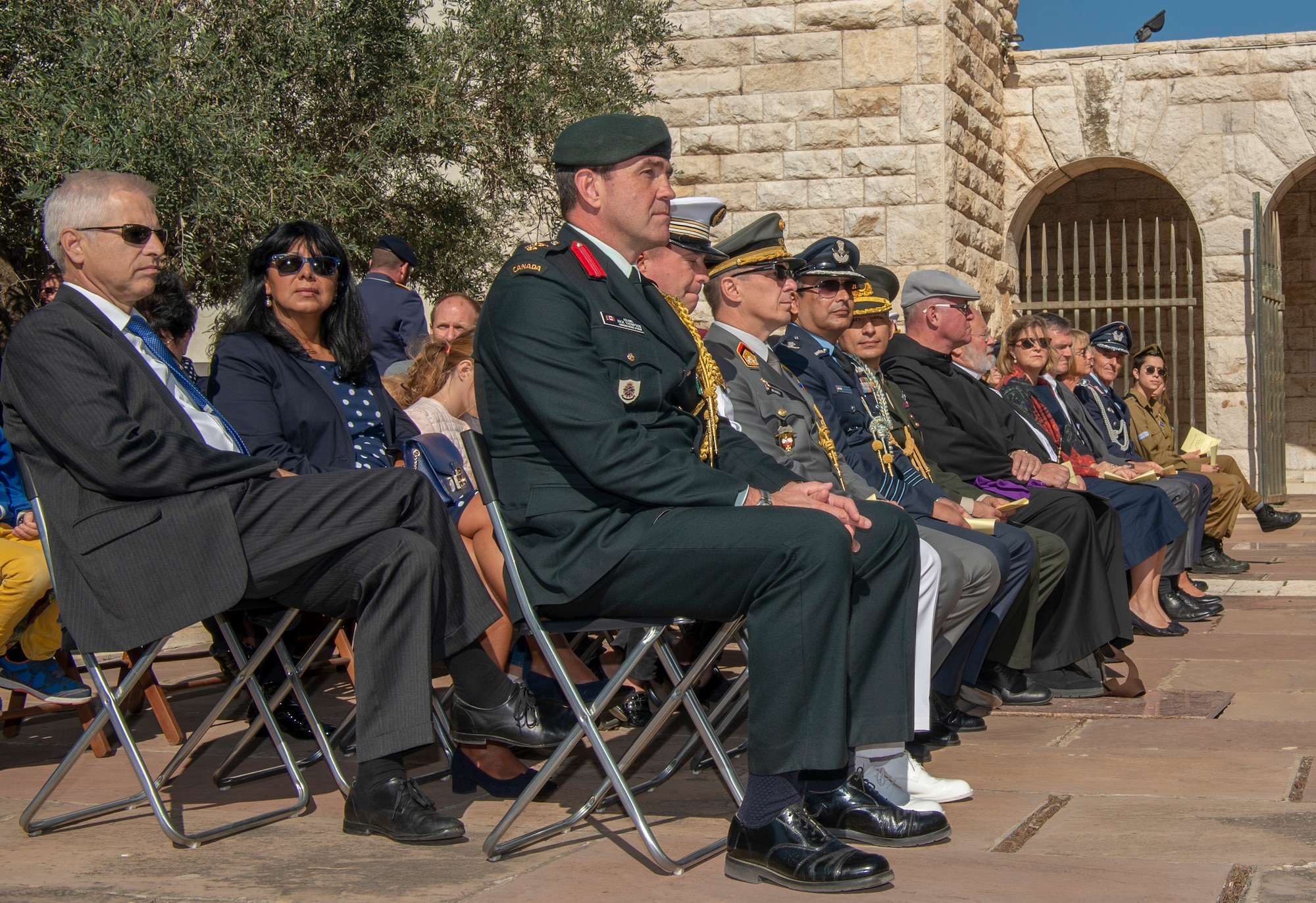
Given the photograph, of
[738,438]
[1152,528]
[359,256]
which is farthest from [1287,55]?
[738,438]

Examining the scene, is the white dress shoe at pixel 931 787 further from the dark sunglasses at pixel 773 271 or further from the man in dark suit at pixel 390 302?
the man in dark suit at pixel 390 302

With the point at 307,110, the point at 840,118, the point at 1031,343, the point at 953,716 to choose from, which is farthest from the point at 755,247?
the point at 840,118

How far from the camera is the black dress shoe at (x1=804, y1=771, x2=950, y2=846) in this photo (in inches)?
120

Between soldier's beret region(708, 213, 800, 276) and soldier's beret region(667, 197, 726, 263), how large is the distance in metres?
0.04

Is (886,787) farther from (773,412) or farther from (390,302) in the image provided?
(390,302)

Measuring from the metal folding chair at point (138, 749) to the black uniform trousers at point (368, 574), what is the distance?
20 centimetres

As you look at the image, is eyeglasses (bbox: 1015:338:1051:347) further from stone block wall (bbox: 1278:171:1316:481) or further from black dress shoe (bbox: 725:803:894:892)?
stone block wall (bbox: 1278:171:1316:481)

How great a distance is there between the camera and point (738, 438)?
3.54m

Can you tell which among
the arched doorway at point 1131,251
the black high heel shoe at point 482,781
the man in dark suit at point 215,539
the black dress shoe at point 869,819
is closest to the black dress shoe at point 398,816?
the man in dark suit at point 215,539

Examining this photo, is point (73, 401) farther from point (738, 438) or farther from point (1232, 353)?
point (1232, 353)

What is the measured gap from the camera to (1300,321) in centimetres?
1475

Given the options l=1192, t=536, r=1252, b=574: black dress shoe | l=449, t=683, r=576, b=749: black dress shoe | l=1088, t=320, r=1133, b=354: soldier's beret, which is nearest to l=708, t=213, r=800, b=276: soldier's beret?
l=449, t=683, r=576, b=749: black dress shoe

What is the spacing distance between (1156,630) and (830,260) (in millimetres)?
2745

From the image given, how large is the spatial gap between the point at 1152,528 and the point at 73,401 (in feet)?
15.2
